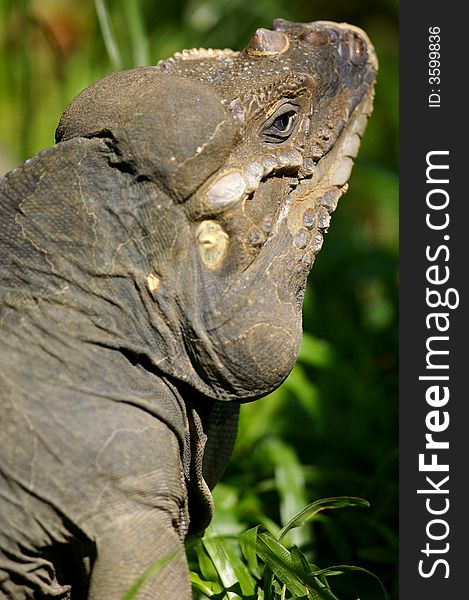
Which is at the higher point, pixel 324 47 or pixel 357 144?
pixel 324 47

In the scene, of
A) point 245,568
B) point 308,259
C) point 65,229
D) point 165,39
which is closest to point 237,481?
point 245,568

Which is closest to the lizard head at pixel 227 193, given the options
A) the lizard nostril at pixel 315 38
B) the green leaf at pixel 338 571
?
the lizard nostril at pixel 315 38

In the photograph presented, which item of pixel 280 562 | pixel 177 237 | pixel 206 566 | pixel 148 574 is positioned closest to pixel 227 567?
pixel 206 566

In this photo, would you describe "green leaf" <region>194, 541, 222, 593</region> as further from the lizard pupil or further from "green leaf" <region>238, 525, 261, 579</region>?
the lizard pupil

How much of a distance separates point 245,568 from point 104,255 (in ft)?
3.87

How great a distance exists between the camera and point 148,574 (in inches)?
93.7

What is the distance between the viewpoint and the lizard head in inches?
102

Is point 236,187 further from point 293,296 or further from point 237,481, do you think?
point 237,481

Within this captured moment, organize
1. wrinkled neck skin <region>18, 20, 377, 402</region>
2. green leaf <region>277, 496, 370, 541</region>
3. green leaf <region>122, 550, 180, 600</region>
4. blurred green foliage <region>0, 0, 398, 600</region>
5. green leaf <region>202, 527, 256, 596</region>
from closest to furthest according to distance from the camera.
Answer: green leaf <region>122, 550, 180, 600</region>
wrinkled neck skin <region>18, 20, 377, 402</region>
green leaf <region>277, 496, 370, 541</region>
green leaf <region>202, 527, 256, 596</region>
blurred green foliage <region>0, 0, 398, 600</region>

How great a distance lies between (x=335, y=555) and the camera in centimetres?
401

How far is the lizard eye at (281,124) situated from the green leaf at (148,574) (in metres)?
1.16

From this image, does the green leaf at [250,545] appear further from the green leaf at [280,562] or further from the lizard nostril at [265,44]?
the lizard nostril at [265,44]

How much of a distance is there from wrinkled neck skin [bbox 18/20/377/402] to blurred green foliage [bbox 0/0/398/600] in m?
1.42

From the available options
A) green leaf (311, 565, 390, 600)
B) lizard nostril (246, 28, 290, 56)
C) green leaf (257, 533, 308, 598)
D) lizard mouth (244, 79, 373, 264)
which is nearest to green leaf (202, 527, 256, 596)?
green leaf (257, 533, 308, 598)
